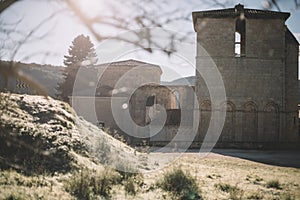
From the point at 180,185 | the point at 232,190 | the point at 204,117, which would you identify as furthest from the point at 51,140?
the point at 204,117

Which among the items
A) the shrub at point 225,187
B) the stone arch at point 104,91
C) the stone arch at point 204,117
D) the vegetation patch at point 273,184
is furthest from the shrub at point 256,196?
the stone arch at point 104,91

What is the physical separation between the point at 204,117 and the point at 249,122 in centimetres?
318

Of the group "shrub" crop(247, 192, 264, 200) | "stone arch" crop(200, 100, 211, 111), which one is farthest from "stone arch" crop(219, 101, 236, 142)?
"shrub" crop(247, 192, 264, 200)

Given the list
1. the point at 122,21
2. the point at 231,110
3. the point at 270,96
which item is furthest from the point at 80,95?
the point at 122,21

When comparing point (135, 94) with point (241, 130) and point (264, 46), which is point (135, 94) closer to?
point (241, 130)

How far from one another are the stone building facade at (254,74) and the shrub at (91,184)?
17093mm

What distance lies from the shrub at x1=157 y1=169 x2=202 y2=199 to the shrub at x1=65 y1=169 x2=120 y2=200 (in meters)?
1.11

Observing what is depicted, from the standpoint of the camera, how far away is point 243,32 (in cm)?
2656

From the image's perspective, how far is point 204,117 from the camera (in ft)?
79.6

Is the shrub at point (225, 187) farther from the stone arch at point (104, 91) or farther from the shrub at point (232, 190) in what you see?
the stone arch at point (104, 91)

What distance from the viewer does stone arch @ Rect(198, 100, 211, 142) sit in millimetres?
23909

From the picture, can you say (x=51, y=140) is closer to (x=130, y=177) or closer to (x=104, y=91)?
(x=130, y=177)

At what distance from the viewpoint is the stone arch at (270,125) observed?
23922 mm

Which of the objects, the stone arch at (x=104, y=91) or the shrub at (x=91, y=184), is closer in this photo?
the shrub at (x=91, y=184)
